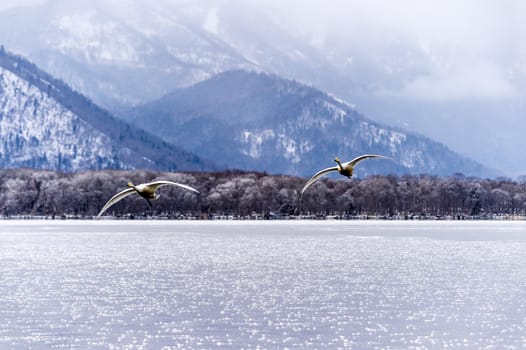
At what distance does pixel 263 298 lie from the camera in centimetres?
7675

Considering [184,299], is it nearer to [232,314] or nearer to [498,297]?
[232,314]

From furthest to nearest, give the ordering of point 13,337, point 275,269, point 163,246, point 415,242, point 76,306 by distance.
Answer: point 415,242
point 163,246
point 275,269
point 76,306
point 13,337

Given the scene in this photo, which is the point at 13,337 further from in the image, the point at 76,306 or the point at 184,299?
the point at 184,299

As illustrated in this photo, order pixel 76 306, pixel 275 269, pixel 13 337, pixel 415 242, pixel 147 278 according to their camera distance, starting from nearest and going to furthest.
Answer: pixel 13 337 < pixel 76 306 < pixel 147 278 < pixel 275 269 < pixel 415 242

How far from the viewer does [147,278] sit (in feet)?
306

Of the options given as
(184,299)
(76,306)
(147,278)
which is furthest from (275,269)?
(76,306)

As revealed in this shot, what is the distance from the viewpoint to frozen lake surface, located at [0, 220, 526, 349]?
2323 inches

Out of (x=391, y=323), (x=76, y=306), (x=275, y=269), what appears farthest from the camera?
(x=275, y=269)

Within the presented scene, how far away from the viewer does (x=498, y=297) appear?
76188mm

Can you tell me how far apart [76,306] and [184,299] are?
838cm

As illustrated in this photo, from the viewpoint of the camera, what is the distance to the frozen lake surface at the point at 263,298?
5900 cm

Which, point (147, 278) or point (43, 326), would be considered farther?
point (147, 278)

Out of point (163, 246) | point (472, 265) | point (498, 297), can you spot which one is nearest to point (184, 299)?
point (498, 297)

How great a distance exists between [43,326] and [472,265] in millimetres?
55940
